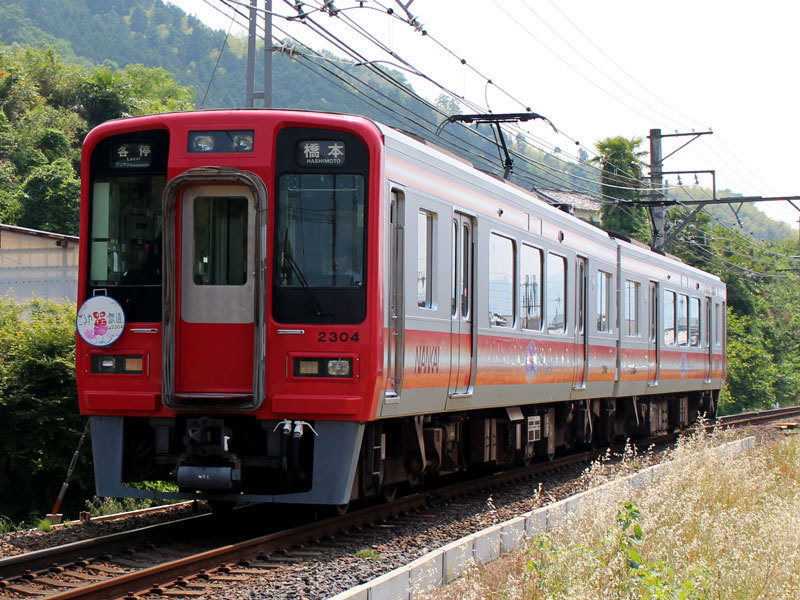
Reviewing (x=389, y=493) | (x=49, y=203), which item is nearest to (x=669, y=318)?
(x=389, y=493)

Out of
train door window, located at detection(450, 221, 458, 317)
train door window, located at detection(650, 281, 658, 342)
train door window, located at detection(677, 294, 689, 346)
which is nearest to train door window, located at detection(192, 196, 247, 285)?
train door window, located at detection(450, 221, 458, 317)

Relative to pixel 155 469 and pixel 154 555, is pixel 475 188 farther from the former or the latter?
pixel 154 555

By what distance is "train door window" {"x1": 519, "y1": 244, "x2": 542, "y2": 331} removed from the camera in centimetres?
1125

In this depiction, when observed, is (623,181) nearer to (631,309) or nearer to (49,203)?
(49,203)

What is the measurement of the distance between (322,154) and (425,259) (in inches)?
53.8

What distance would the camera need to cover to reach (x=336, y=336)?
7656 mm

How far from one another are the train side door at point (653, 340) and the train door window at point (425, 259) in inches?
344

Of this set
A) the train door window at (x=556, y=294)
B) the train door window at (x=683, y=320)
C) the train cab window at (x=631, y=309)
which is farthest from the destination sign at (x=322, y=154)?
the train door window at (x=683, y=320)

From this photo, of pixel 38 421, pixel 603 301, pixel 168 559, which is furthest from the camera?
pixel 603 301

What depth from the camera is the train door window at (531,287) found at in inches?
443

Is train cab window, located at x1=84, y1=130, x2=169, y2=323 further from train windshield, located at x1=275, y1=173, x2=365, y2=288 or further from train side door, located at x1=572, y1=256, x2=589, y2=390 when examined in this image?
train side door, located at x1=572, y1=256, x2=589, y2=390

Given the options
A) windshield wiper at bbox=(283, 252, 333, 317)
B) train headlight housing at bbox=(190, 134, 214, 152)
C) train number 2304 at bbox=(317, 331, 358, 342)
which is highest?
train headlight housing at bbox=(190, 134, 214, 152)

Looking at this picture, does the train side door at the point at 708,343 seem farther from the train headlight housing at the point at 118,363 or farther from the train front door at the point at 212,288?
the train headlight housing at the point at 118,363

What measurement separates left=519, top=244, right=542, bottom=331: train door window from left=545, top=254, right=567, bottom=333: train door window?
301 millimetres
